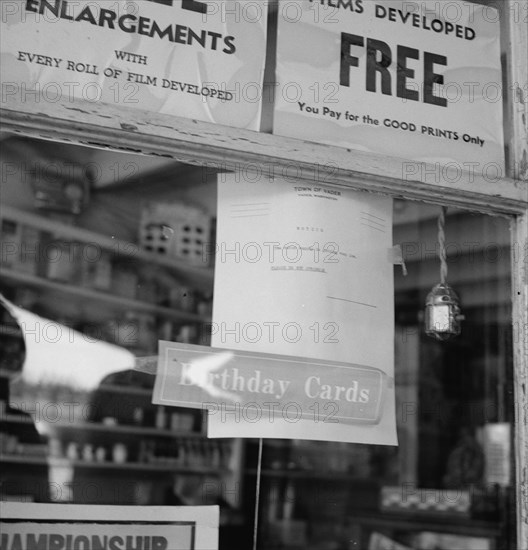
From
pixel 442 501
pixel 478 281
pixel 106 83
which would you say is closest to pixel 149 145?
pixel 106 83

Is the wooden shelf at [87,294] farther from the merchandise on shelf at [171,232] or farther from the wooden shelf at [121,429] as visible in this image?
the wooden shelf at [121,429]

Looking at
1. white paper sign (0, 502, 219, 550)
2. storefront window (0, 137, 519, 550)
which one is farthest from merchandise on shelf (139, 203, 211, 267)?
white paper sign (0, 502, 219, 550)

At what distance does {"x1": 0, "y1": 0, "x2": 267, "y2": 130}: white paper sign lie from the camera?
3.80ft

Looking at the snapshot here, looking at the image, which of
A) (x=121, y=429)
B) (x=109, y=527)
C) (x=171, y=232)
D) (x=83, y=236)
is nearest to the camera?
(x=109, y=527)

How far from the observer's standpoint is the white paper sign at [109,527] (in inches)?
45.1

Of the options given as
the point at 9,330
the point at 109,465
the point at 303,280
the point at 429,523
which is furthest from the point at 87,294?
the point at 303,280

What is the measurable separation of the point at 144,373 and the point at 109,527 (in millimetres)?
325

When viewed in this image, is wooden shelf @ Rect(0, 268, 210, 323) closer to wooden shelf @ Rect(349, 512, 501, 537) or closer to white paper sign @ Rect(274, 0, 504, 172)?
wooden shelf @ Rect(349, 512, 501, 537)

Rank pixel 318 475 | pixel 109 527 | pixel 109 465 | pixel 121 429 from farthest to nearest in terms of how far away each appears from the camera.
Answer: pixel 318 475 → pixel 121 429 → pixel 109 465 → pixel 109 527

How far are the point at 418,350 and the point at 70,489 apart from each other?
3478mm

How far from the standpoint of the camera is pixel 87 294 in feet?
10.4

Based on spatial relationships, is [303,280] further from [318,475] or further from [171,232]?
[318,475]

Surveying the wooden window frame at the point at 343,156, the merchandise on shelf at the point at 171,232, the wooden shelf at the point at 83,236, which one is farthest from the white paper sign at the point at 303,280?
the wooden shelf at the point at 83,236

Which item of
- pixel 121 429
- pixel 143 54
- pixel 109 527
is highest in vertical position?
pixel 143 54
